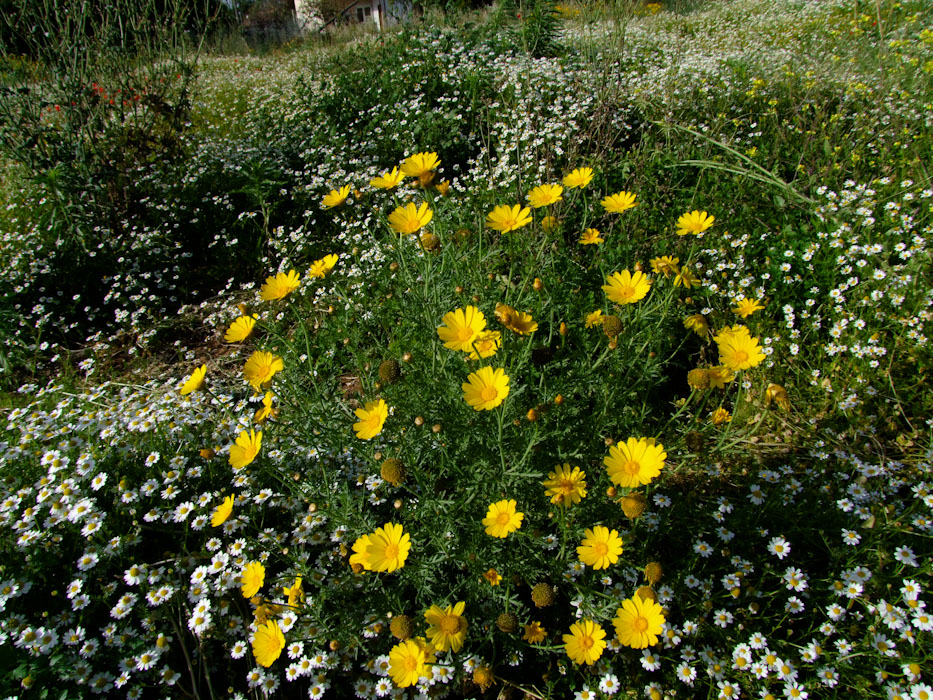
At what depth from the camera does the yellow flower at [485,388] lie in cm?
137

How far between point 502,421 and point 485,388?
0.10 metres

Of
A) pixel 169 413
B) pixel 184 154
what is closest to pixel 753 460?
pixel 169 413

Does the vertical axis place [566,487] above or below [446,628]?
above

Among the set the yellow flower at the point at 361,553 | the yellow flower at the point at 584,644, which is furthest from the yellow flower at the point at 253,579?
the yellow flower at the point at 584,644

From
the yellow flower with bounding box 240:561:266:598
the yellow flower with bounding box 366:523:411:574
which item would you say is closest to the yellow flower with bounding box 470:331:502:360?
the yellow flower with bounding box 366:523:411:574

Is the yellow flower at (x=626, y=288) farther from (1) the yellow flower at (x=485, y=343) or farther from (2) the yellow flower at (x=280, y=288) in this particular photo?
(2) the yellow flower at (x=280, y=288)

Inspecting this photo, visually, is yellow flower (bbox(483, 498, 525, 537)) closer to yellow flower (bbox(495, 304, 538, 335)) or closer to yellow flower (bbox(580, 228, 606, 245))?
yellow flower (bbox(495, 304, 538, 335))

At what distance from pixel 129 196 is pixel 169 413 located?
2.63 m

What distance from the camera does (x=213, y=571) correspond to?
176 cm

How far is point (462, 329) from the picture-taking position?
1518 mm

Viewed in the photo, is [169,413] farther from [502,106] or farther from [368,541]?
[502,106]

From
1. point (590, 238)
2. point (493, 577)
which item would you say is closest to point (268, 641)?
point (493, 577)

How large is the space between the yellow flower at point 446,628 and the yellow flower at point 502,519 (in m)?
0.20

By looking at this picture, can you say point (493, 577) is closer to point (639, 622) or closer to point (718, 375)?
point (639, 622)
